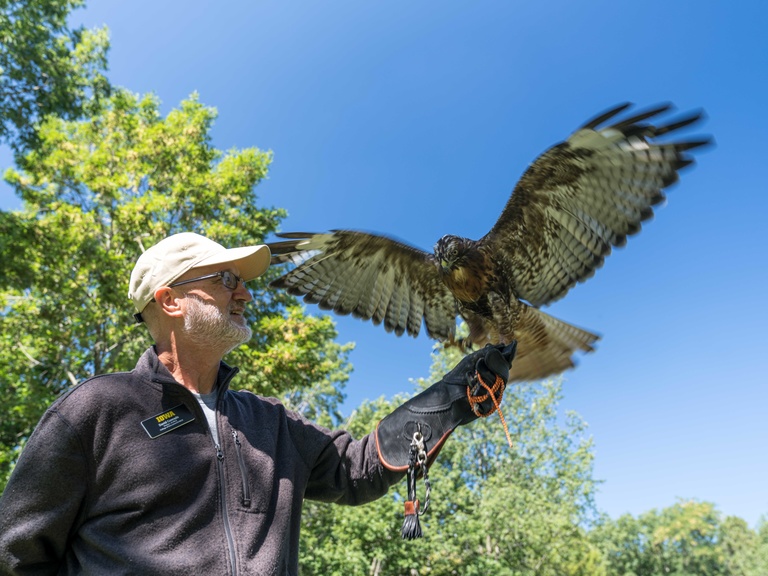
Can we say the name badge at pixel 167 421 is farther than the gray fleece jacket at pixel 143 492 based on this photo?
Yes

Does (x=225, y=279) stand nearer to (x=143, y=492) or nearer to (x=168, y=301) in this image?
(x=168, y=301)

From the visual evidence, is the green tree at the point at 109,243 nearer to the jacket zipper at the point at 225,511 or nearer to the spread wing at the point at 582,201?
the spread wing at the point at 582,201

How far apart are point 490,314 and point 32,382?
10678 mm

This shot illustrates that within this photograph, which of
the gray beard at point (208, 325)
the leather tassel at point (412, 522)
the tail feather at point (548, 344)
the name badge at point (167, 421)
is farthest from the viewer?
the tail feather at point (548, 344)

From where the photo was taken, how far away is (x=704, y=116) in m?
2.64

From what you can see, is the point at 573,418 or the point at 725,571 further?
the point at 725,571

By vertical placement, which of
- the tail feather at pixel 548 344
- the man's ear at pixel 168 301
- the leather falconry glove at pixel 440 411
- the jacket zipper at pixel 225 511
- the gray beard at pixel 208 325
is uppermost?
the tail feather at pixel 548 344

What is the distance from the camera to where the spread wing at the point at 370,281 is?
12.5 feet

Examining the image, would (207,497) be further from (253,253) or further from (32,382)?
(32,382)

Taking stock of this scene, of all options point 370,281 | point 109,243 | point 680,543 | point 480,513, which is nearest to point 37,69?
point 109,243

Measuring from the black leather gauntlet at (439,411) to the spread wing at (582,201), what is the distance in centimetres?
129

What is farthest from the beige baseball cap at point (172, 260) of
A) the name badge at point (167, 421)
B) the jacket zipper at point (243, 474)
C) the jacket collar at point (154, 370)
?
the jacket zipper at point (243, 474)

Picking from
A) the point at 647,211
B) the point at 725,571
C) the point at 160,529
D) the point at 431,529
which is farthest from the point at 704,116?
the point at 725,571

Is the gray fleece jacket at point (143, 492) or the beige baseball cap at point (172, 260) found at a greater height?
the beige baseball cap at point (172, 260)
